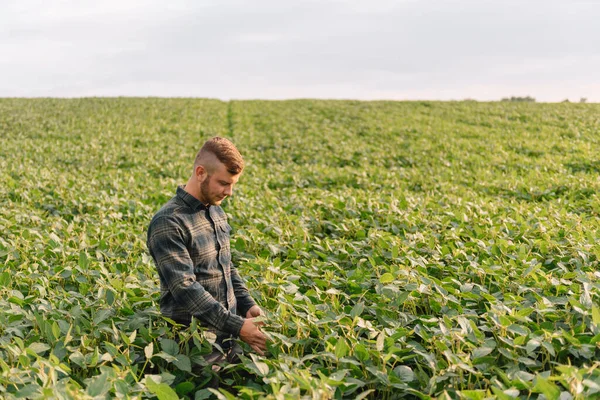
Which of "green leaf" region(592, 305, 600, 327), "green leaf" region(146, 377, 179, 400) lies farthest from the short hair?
"green leaf" region(592, 305, 600, 327)

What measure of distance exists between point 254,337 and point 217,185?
3.50 ft

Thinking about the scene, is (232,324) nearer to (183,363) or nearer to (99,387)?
(183,363)

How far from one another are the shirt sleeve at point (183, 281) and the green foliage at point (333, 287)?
0.17 m

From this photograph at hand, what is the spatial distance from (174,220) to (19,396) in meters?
1.30

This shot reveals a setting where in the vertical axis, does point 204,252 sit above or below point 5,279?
above

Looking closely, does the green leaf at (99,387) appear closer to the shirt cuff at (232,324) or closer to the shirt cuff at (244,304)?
the shirt cuff at (232,324)

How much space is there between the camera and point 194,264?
328 centimetres

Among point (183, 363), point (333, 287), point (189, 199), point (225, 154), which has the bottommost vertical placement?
point (183, 363)

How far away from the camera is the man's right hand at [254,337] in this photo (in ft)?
10.0

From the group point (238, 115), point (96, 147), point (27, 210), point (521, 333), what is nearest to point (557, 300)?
point (521, 333)

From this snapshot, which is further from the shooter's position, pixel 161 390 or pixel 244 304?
pixel 244 304

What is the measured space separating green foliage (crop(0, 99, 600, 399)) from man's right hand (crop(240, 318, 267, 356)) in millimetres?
62

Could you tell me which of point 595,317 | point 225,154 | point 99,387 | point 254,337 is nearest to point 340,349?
point 254,337

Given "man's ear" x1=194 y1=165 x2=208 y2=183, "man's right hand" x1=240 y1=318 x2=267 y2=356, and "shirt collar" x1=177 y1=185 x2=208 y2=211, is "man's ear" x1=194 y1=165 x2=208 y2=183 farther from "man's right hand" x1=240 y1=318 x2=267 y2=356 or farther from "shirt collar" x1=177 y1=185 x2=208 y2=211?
"man's right hand" x1=240 y1=318 x2=267 y2=356
